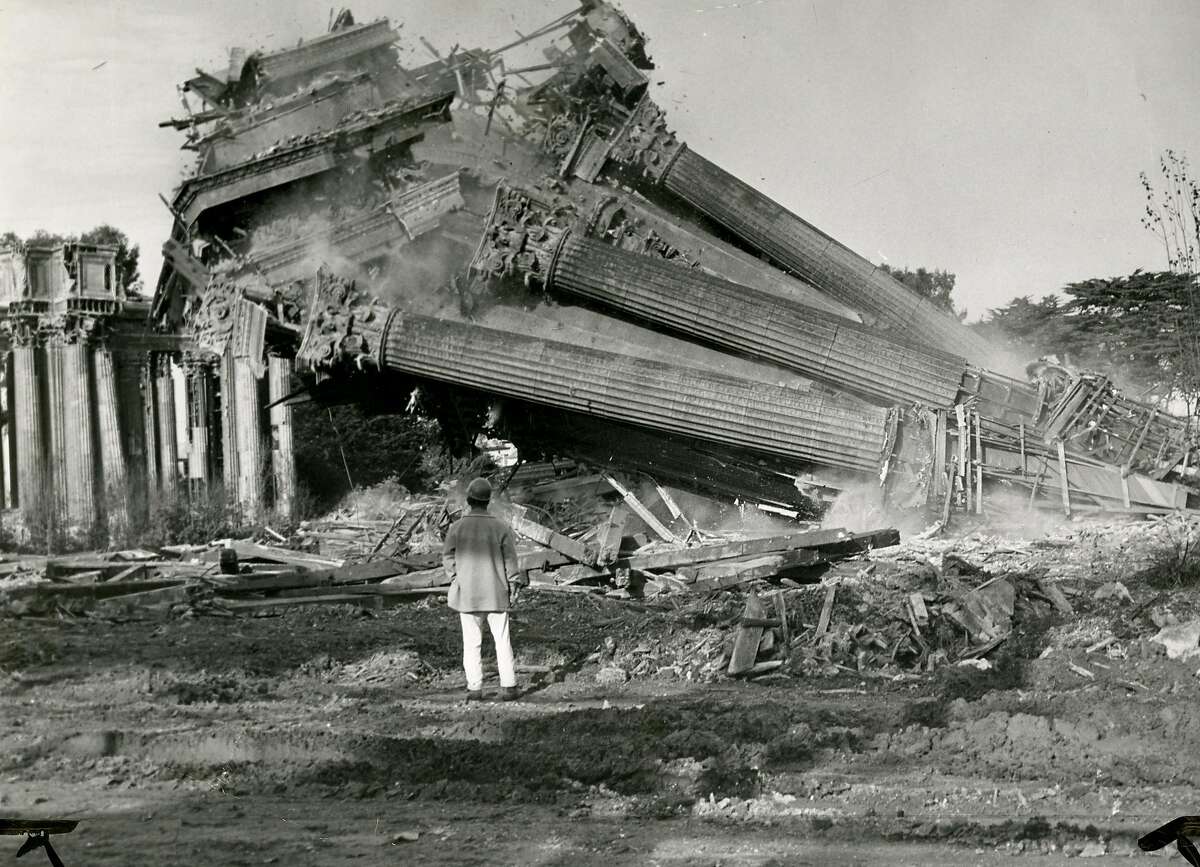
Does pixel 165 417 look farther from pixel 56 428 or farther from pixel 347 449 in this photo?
pixel 56 428

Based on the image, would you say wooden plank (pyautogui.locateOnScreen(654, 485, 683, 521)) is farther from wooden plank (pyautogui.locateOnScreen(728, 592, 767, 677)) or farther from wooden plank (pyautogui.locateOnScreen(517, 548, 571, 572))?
wooden plank (pyautogui.locateOnScreen(728, 592, 767, 677))

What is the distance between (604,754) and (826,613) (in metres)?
3.38

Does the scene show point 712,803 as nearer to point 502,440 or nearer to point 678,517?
point 678,517

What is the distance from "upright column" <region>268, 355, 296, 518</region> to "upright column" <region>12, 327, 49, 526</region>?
17.4ft

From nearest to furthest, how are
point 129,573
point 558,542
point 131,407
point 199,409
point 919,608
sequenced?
point 919,608 → point 558,542 → point 129,573 → point 131,407 → point 199,409

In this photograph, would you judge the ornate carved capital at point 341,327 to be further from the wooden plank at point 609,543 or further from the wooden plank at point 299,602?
the wooden plank at point 609,543

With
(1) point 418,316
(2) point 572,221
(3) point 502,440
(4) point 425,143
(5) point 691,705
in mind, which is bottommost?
(5) point 691,705

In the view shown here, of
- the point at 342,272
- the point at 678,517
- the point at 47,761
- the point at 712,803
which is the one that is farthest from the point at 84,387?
the point at 712,803

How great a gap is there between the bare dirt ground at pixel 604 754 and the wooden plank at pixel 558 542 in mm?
2503

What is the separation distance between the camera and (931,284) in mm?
15953

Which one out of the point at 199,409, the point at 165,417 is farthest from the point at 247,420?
the point at 165,417

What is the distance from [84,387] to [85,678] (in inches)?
544

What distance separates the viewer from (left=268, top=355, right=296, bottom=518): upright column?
23547 mm

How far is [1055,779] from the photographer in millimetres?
5668
